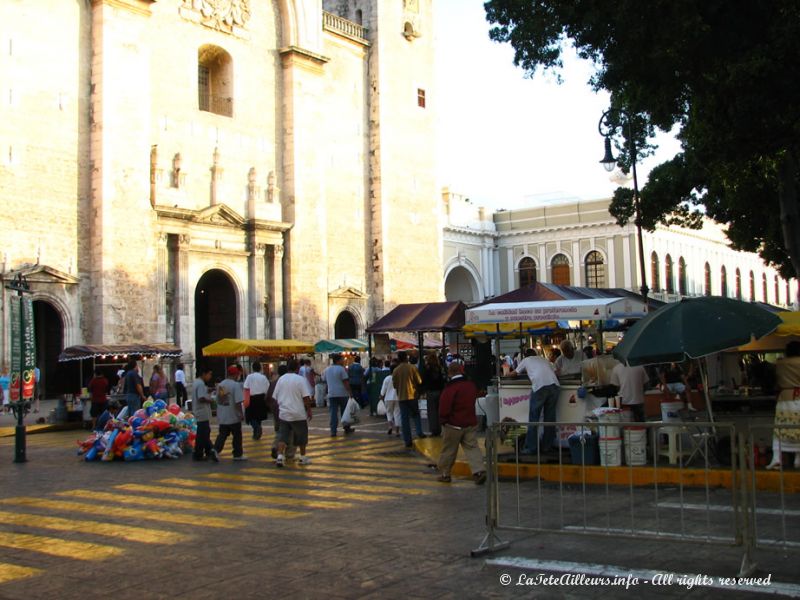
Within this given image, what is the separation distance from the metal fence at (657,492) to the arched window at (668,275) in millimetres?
44993

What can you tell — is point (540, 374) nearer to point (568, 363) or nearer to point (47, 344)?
point (568, 363)

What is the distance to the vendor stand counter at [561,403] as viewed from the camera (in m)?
12.7

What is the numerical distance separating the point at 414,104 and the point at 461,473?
30.0 meters

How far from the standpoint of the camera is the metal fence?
6496 millimetres

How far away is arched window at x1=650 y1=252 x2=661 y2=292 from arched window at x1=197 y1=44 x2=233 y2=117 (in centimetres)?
2936

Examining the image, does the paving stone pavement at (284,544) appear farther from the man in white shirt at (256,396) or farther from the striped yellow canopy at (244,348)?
Answer: the striped yellow canopy at (244,348)

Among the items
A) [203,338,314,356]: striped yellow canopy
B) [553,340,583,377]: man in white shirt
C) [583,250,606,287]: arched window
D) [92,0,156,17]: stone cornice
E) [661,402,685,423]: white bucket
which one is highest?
[92,0,156,17]: stone cornice

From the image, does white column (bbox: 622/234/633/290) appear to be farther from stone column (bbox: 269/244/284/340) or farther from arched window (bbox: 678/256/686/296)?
stone column (bbox: 269/244/284/340)

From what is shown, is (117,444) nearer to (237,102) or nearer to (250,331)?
(250,331)

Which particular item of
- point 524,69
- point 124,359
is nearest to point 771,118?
point 524,69

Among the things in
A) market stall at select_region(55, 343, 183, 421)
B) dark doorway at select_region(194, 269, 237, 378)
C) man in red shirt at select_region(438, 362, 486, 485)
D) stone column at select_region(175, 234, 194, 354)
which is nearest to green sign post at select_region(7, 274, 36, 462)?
market stall at select_region(55, 343, 183, 421)

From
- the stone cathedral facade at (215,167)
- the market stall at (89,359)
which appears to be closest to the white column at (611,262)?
the stone cathedral facade at (215,167)

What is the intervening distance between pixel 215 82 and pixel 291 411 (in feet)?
74.7

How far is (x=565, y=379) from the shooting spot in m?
13.7
